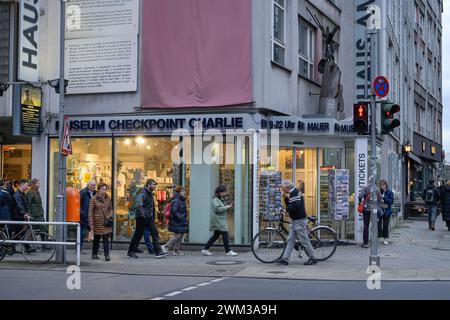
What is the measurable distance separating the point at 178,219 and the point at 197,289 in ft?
17.2

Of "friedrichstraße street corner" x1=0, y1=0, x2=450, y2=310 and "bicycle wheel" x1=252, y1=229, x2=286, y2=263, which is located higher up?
"friedrichstraße street corner" x1=0, y1=0, x2=450, y2=310

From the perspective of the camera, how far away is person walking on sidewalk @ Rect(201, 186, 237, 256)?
16125 mm

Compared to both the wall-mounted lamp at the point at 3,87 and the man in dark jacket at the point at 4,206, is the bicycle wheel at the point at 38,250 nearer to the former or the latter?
the man in dark jacket at the point at 4,206

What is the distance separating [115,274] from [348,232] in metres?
8.47

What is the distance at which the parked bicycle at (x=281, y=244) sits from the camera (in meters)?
15.0

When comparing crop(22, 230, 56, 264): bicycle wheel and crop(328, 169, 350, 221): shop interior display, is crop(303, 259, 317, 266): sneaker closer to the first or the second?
crop(328, 169, 350, 221): shop interior display

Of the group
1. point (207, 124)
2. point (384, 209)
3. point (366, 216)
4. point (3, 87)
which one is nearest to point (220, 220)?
point (207, 124)

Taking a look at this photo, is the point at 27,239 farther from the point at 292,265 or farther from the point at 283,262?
the point at 292,265

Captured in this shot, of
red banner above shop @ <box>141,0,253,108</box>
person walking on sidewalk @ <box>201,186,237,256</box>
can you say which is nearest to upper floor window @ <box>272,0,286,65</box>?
red banner above shop @ <box>141,0,253,108</box>

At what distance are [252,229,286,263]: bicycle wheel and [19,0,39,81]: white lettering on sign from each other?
790 centimetres

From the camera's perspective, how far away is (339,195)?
19.1m

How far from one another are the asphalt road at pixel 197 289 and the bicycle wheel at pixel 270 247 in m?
2.36
